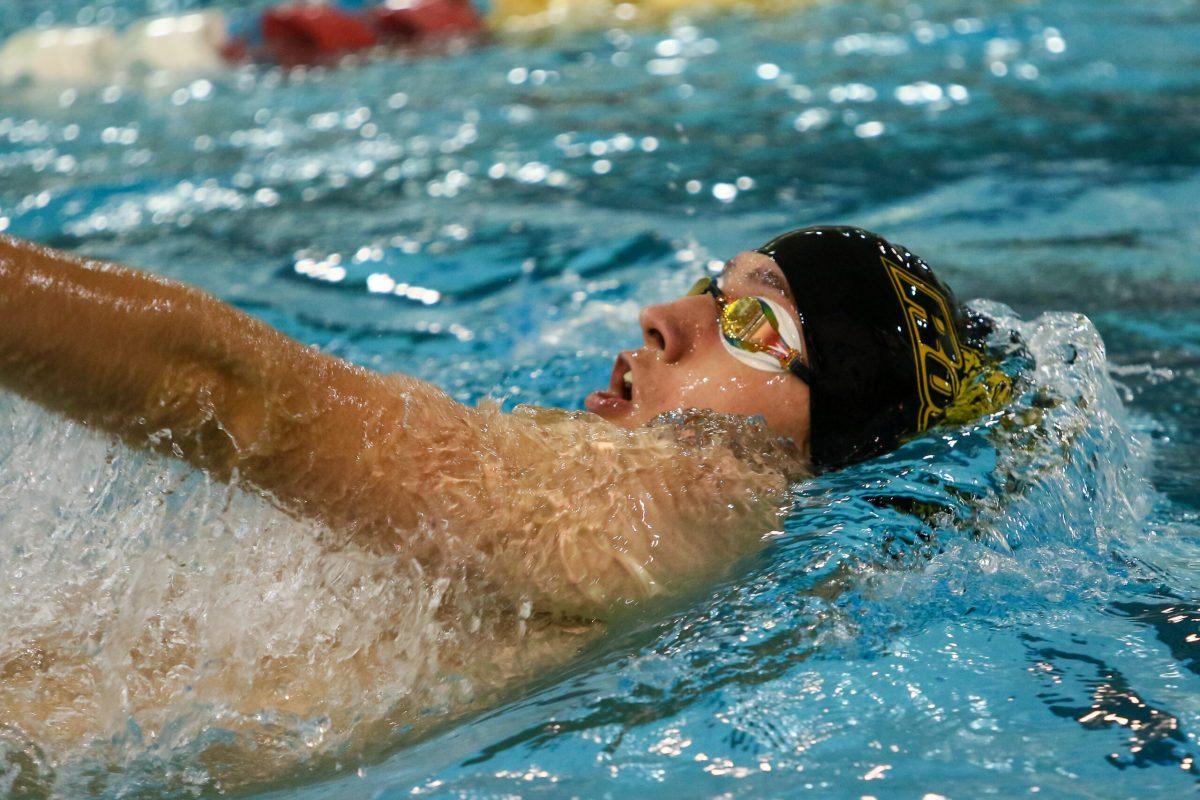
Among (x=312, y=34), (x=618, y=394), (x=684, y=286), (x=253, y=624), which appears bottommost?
(x=684, y=286)

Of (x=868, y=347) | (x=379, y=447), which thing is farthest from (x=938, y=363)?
(x=379, y=447)

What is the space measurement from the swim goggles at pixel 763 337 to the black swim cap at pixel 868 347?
3cm

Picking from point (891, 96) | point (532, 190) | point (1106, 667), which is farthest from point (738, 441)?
point (891, 96)

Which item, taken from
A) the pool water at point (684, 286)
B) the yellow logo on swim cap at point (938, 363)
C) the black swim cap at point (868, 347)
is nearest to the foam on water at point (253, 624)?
the pool water at point (684, 286)

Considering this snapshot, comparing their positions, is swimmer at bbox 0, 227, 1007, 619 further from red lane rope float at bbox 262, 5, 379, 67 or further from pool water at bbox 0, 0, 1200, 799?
red lane rope float at bbox 262, 5, 379, 67

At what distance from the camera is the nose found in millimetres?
2270

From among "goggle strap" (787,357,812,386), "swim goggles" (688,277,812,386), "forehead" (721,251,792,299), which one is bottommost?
"goggle strap" (787,357,812,386)

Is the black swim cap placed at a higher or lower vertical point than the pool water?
higher

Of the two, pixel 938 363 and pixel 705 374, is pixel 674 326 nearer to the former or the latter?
pixel 705 374

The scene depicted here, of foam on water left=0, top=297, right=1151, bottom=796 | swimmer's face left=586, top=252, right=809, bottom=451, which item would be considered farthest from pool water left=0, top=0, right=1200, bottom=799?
swimmer's face left=586, top=252, right=809, bottom=451

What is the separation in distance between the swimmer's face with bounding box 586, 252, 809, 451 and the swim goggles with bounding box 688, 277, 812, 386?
0.5 inches

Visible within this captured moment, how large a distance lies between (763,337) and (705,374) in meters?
0.12

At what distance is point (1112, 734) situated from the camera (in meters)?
1.78

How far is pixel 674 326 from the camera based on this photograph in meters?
2.28
